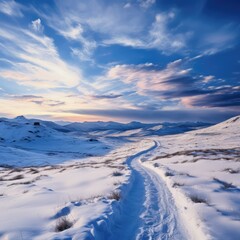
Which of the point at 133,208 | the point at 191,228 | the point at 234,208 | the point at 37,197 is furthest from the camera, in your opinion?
the point at 37,197

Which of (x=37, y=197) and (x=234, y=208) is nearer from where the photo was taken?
(x=234, y=208)

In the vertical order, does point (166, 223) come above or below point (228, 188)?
below

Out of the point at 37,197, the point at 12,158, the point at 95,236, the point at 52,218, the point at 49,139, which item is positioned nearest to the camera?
the point at 95,236

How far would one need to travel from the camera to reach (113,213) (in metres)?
6.88

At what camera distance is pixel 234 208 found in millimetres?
7363

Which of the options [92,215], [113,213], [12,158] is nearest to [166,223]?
[113,213]

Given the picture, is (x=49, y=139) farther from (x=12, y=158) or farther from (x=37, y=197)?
(x=37, y=197)

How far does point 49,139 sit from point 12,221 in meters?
141

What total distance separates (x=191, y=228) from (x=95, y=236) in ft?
8.73

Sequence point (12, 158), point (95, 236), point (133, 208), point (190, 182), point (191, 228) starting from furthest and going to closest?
point (12, 158) < point (190, 182) < point (133, 208) < point (191, 228) < point (95, 236)

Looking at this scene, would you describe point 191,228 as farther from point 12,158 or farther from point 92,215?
point 12,158

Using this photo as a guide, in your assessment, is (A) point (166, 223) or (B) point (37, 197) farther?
(B) point (37, 197)

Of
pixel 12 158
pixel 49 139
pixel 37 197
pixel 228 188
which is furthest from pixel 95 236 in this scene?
pixel 49 139

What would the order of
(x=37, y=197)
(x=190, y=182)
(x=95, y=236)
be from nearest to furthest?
(x=95, y=236), (x=37, y=197), (x=190, y=182)
